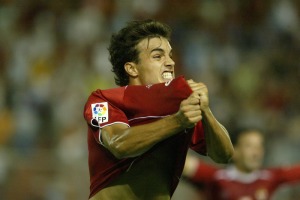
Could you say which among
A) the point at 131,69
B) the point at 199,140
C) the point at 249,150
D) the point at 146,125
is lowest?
the point at 249,150

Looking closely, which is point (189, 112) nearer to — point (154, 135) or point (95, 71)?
point (154, 135)

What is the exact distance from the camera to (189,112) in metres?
3.46

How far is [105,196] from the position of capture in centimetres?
386

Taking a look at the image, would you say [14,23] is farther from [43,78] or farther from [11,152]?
[11,152]

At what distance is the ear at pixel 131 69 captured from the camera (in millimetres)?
4137

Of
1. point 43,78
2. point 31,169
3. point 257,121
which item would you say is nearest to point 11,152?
Result: point 31,169

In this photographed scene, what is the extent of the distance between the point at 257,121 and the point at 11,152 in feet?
10.4

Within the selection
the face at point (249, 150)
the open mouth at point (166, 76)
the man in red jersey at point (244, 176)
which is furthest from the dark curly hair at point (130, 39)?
the face at point (249, 150)

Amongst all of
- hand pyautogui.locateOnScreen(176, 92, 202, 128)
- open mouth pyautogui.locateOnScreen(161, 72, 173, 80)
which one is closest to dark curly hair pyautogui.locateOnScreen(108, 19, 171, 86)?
open mouth pyautogui.locateOnScreen(161, 72, 173, 80)

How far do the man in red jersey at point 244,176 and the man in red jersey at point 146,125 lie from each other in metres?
2.68

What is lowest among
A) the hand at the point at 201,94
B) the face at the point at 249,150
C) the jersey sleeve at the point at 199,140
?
the face at the point at 249,150

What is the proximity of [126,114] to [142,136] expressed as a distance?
0.96 feet

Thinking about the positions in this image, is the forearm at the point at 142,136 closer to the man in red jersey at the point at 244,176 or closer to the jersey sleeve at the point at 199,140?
the jersey sleeve at the point at 199,140

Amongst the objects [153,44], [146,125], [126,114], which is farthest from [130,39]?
[146,125]
